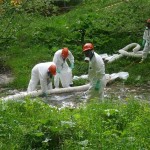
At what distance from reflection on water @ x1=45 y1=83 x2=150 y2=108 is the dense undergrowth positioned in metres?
5.02

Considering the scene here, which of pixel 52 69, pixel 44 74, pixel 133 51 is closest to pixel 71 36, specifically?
pixel 133 51

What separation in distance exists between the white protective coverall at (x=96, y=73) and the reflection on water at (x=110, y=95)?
132 centimetres

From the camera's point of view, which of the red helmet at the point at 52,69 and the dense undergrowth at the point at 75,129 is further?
the red helmet at the point at 52,69

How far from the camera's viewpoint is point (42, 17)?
2562cm

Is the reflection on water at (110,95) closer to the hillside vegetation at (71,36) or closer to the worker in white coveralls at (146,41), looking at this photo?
the hillside vegetation at (71,36)

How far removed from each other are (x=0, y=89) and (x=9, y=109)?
7345 mm

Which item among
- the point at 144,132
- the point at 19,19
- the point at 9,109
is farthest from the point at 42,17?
the point at 144,132

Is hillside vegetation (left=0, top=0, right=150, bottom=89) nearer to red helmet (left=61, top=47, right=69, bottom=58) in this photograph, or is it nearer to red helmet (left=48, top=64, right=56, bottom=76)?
red helmet (left=61, top=47, right=69, bottom=58)

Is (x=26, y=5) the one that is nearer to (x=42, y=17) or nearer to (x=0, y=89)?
(x=0, y=89)

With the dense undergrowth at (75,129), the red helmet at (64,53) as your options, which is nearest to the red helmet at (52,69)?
the red helmet at (64,53)

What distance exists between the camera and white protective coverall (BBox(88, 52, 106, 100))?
13086 millimetres

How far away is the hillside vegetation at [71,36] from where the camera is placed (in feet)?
61.8

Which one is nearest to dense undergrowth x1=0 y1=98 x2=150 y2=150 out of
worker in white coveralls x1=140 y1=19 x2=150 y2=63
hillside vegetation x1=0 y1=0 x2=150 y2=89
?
hillside vegetation x1=0 y1=0 x2=150 y2=89

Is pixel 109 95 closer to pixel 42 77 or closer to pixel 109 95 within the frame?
pixel 109 95
